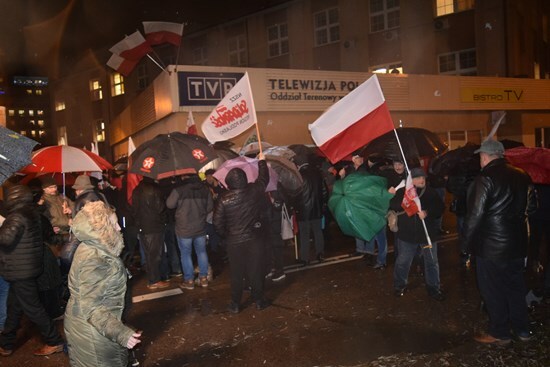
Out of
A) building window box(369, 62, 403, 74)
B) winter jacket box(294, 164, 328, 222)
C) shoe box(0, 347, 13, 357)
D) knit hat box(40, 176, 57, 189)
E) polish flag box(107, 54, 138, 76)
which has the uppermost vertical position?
building window box(369, 62, 403, 74)

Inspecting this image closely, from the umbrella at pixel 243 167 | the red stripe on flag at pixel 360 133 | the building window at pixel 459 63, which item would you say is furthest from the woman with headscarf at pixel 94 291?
the building window at pixel 459 63

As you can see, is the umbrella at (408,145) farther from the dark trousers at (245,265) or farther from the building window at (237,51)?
the building window at (237,51)

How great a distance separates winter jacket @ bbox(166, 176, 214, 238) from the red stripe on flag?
7.65 feet

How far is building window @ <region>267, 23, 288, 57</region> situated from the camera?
27.6m

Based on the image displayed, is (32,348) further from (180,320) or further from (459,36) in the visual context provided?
(459,36)

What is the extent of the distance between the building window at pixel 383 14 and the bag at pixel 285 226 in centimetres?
1844

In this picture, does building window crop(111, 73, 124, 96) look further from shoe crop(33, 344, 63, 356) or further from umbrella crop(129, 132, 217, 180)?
shoe crop(33, 344, 63, 356)

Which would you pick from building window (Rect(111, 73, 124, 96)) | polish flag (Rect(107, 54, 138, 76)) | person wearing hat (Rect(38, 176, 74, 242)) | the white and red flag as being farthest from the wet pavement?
building window (Rect(111, 73, 124, 96))

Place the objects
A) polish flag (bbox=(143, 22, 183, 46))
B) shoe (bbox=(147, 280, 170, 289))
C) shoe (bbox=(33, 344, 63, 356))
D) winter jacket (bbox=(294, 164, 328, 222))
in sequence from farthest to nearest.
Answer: polish flag (bbox=(143, 22, 183, 46)), winter jacket (bbox=(294, 164, 328, 222)), shoe (bbox=(147, 280, 170, 289)), shoe (bbox=(33, 344, 63, 356))

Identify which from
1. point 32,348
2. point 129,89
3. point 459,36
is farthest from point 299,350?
point 129,89

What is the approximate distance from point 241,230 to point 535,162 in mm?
4062

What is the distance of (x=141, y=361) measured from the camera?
5113 mm

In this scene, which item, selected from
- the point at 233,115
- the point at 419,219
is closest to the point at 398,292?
the point at 419,219

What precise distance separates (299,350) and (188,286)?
3018 millimetres
